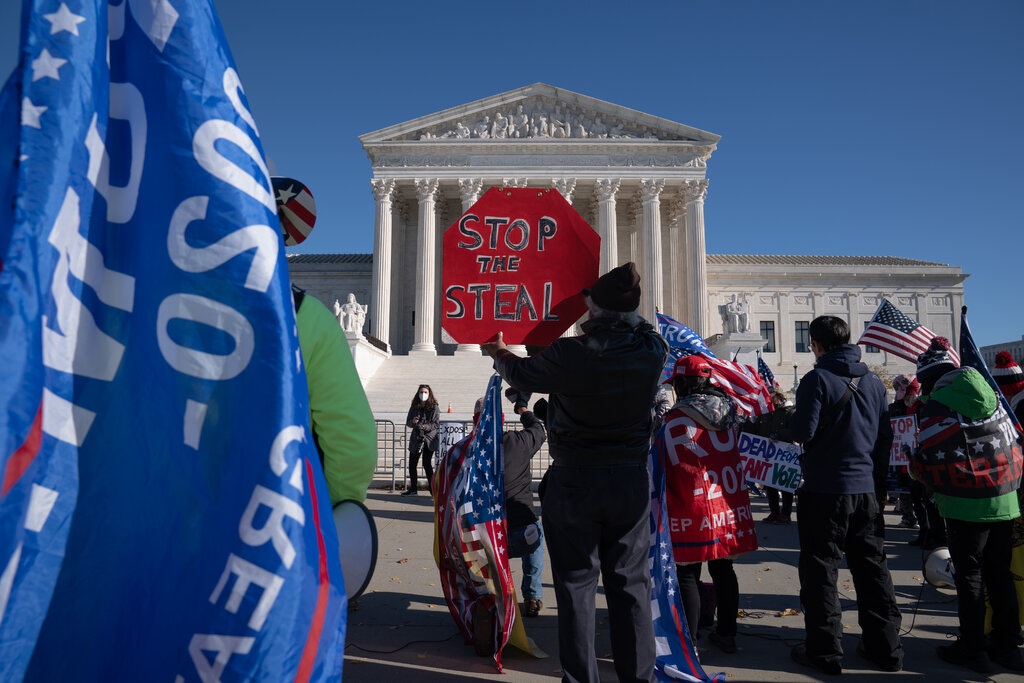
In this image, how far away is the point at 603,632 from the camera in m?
4.32

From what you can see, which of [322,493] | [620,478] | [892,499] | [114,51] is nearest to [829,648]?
[620,478]

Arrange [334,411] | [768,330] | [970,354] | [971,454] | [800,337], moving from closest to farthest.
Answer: [334,411]
[971,454]
[970,354]
[800,337]
[768,330]

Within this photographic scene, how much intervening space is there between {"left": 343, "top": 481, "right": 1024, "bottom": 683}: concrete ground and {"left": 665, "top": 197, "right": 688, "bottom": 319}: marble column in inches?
1218

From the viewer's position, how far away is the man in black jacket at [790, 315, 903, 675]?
3684 millimetres

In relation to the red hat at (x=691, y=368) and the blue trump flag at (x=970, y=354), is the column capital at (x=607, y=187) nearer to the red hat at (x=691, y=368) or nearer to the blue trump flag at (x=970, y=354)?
the blue trump flag at (x=970, y=354)

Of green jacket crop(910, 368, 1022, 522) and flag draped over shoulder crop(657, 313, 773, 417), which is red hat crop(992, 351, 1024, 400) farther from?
flag draped over shoulder crop(657, 313, 773, 417)

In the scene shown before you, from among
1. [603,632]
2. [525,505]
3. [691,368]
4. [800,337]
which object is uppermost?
[800,337]

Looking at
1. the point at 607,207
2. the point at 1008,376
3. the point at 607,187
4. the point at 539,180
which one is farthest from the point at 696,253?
the point at 1008,376

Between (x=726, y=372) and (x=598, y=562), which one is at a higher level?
(x=726, y=372)

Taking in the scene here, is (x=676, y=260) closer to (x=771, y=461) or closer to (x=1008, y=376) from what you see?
(x=771, y=461)

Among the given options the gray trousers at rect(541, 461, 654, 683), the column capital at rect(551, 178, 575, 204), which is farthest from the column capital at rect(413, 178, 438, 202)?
the gray trousers at rect(541, 461, 654, 683)

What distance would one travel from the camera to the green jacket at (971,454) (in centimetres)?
382

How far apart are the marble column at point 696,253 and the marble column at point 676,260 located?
2.91ft

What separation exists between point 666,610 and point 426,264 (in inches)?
1249
